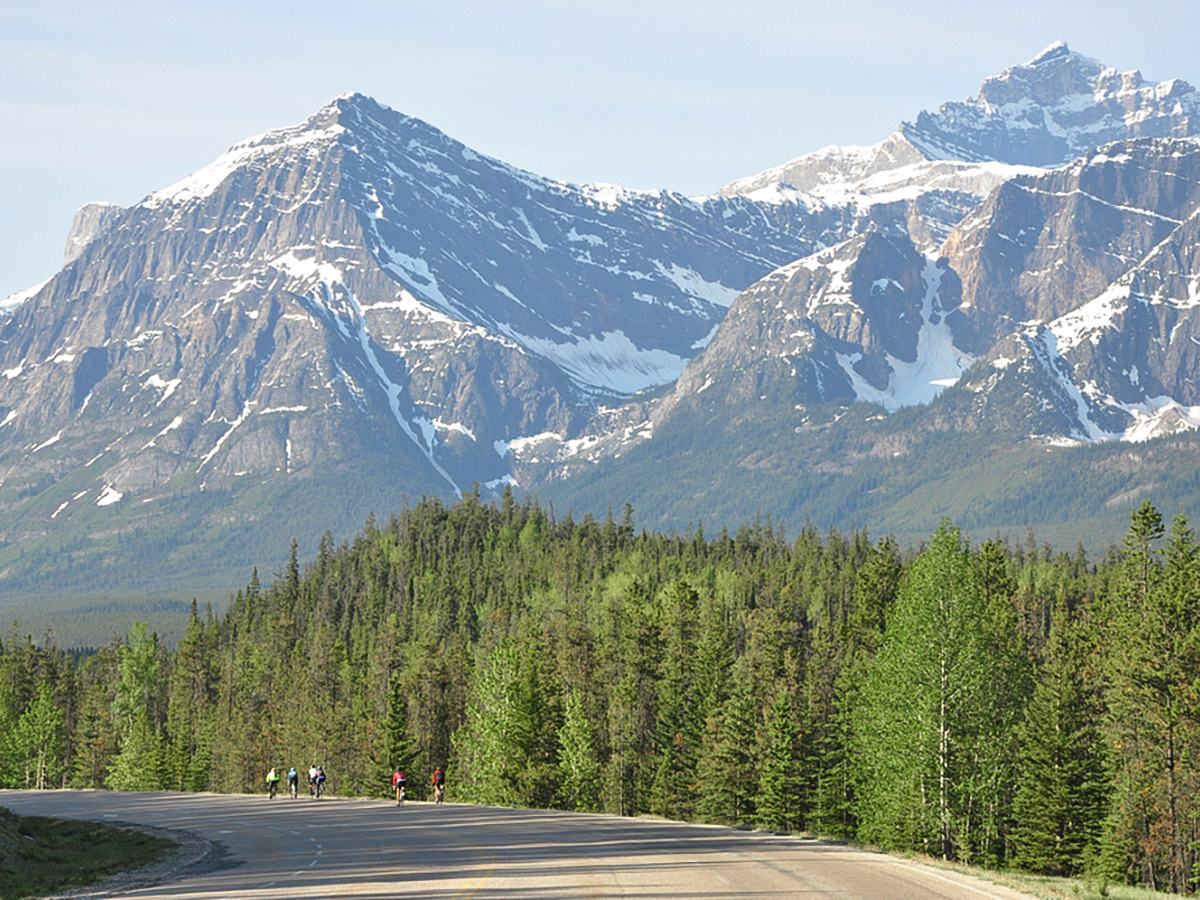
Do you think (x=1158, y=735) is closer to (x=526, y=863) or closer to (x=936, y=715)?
(x=936, y=715)

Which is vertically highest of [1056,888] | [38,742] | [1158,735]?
[1158,735]

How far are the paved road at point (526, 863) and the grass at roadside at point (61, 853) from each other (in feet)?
10.6

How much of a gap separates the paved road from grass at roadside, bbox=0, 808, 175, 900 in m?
3.23

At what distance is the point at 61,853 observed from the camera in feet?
186

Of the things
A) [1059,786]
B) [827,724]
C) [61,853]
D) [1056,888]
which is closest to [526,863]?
[1056,888]

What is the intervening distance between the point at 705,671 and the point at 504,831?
57157mm

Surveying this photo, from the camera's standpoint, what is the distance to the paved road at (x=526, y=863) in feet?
130

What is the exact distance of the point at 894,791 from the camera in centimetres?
7262

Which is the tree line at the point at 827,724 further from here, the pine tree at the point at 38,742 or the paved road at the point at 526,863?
the paved road at the point at 526,863

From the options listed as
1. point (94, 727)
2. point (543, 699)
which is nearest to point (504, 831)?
point (543, 699)

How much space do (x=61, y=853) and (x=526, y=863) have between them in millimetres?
22123

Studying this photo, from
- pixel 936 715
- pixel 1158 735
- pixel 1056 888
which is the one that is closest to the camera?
pixel 1056 888

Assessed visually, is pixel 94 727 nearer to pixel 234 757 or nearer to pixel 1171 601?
pixel 234 757

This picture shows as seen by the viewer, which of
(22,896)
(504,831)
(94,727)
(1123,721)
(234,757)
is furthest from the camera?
(94,727)
